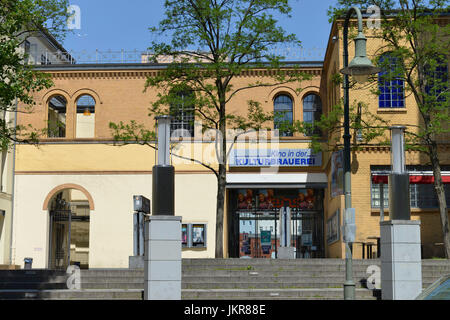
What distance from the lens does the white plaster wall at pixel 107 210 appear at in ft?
109

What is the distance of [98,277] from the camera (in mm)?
18969

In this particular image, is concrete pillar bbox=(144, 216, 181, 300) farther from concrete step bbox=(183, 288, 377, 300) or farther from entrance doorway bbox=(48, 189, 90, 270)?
entrance doorway bbox=(48, 189, 90, 270)

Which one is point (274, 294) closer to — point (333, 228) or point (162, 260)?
point (162, 260)

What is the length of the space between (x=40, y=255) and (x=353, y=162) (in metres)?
17.1

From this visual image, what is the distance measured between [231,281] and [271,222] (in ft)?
54.1

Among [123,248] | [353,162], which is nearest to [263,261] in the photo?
[353,162]

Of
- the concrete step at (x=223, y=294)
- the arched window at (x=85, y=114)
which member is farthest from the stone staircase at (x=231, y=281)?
the arched window at (x=85, y=114)

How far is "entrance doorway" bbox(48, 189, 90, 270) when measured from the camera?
34.8 meters

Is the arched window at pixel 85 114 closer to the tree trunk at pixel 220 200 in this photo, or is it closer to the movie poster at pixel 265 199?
the movie poster at pixel 265 199

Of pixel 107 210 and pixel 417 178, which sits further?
pixel 107 210

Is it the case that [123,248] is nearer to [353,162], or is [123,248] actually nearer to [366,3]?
[353,162]

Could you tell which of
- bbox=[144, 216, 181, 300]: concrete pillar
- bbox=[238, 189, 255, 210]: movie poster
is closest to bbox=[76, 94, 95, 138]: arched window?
bbox=[238, 189, 255, 210]: movie poster

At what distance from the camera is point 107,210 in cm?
3356

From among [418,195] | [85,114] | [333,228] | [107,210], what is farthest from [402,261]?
[85,114]
